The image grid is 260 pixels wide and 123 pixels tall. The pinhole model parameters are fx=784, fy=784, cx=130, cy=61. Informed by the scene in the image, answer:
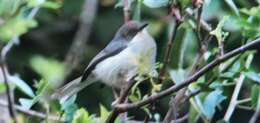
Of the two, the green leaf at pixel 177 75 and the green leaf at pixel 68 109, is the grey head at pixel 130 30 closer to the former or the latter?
the green leaf at pixel 177 75

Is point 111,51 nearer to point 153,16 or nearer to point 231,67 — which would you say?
point 231,67

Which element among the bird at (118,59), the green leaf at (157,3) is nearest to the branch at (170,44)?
the green leaf at (157,3)

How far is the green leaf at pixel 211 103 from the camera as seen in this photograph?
7.59 ft

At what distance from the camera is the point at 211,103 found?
2.31 meters

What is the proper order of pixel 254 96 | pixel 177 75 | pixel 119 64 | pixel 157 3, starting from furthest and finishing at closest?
pixel 119 64, pixel 177 75, pixel 254 96, pixel 157 3

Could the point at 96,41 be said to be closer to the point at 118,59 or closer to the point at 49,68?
the point at 118,59

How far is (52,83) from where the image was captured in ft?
4.76

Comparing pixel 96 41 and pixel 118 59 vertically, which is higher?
pixel 96 41

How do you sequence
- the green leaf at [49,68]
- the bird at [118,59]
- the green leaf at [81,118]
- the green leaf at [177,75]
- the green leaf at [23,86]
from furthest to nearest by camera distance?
the bird at [118,59]
the green leaf at [177,75]
the green leaf at [23,86]
the green leaf at [81,118]
the green leaf at [49,68]

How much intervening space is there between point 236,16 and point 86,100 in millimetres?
2551

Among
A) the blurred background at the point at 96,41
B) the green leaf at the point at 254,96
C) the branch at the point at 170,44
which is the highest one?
the blurred background at the point at 96,41

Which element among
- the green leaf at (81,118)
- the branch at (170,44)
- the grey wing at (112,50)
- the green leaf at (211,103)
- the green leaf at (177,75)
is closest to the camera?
the branch at (170,44)

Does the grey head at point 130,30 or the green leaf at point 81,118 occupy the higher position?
the grey head at point 130,30

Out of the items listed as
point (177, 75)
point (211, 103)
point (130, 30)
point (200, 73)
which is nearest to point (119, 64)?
point (130, 30)
